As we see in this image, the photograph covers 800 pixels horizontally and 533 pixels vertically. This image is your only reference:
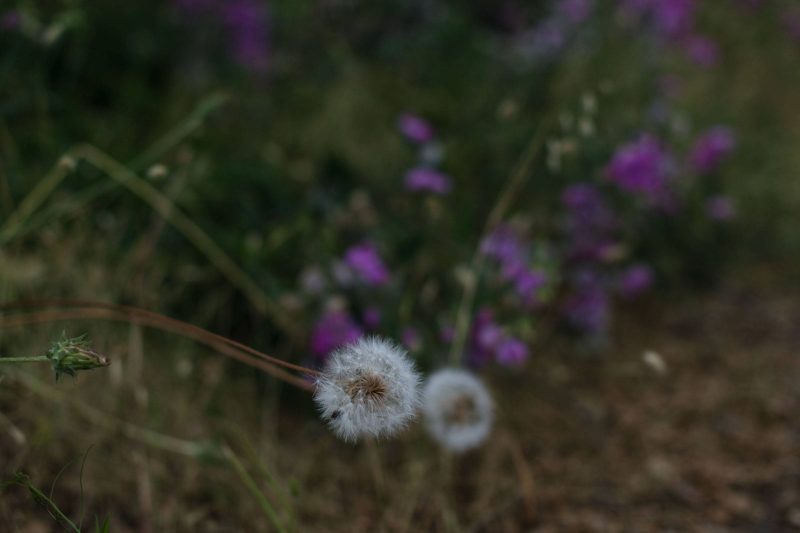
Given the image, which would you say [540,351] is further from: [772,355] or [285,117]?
[285,117]

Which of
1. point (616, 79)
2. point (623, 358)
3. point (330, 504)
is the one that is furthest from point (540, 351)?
point (616, 79)

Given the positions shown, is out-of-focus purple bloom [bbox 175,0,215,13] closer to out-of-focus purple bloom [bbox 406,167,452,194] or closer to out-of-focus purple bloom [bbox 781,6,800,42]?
out-of-focus purple bloom [bbox 406,167,452,194]

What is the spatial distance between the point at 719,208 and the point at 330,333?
1.61 meters

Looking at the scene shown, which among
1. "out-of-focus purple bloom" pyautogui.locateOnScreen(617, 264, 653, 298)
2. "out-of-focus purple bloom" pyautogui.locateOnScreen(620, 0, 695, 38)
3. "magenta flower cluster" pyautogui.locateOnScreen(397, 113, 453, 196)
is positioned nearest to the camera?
"magenta flower cluster" pyautogui.locateOnScreen(397, 113, 453, 196)

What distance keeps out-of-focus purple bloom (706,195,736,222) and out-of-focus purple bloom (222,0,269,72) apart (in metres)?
1.80

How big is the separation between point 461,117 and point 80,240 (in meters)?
1.22

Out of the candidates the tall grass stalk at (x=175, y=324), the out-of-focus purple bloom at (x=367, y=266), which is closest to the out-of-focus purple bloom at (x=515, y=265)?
the out-of-focus purple bloom at (x=367, y=266)

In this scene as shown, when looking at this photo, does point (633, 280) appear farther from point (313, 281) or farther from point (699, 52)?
point (699, 52)

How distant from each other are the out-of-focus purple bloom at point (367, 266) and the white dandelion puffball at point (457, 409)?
1.48 feet

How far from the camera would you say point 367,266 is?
1812 millimetres

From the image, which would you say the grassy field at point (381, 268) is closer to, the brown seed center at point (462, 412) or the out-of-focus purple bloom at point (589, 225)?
the out-of-focus purple bloom at point (589, 225)

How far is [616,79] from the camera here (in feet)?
9.34

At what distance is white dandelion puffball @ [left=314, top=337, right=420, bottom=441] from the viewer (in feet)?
2.76

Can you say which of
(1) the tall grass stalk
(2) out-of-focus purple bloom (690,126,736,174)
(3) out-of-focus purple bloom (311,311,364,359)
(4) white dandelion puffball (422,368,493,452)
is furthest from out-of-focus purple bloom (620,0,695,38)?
(1) the tall grass stalk
